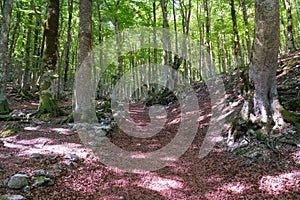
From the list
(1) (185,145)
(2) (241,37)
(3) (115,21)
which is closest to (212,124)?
(1) (185,145)

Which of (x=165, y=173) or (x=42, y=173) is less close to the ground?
(x=42, y=173)

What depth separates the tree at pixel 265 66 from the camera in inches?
276

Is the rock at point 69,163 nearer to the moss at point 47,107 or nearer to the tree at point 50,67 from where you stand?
the moss at point 47,107

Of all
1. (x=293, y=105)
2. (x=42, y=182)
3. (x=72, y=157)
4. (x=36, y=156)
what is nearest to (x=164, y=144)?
(x=72, y=157)

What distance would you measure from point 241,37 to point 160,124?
22.6m

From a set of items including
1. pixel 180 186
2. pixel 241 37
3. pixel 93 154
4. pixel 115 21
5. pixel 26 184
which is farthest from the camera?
pixel 241 37

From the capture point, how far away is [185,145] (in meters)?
8.79

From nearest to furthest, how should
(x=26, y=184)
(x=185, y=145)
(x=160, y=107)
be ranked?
(x=26, y=184)
(x=185, y=145)
(x=160, y=107)

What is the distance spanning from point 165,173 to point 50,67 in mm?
8489

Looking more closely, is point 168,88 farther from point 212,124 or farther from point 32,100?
point 32,100

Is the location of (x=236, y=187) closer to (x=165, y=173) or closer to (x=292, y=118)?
(x=165, y=173)

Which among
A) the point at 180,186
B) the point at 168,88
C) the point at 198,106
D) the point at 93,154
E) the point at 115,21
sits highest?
the point at 115,21

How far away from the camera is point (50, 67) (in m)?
11.8

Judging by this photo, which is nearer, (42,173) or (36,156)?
(42,173)
